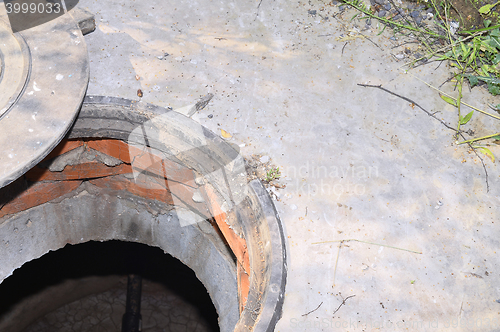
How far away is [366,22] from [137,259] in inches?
225

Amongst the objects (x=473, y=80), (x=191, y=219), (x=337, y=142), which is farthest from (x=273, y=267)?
(x=473, y=80)

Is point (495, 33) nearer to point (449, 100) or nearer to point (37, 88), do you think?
point (449, 100)

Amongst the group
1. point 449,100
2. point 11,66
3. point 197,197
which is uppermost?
point 11,66

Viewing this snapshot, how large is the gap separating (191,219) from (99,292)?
4.00 m

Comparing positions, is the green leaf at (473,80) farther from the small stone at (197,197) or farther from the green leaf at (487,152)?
the small stone at (197,197)

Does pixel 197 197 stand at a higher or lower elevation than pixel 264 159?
lower

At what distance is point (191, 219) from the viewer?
15.1 feet

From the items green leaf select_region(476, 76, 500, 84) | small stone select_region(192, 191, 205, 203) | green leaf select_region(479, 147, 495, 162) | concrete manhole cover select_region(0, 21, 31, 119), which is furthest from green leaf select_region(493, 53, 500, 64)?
concrete manhole cover select_region(0, 21, 31, 119)

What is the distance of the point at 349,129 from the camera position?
371 centimetres

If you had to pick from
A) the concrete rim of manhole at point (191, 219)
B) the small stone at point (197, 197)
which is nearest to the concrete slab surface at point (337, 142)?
the concrete rim of manhole at point (191, 219)

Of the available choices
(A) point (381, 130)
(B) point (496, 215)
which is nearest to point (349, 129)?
(A) point (381, 130)

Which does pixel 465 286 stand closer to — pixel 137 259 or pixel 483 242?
pixel 483 242

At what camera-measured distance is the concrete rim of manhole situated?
3125mm

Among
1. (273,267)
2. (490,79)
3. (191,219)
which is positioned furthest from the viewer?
(191,219)
